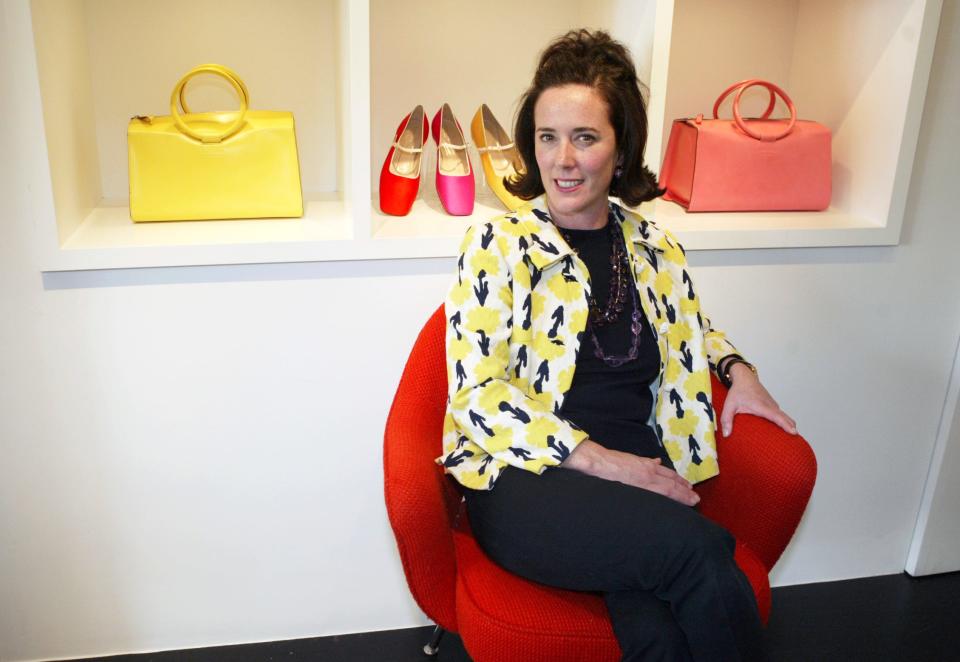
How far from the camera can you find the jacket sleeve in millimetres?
1515

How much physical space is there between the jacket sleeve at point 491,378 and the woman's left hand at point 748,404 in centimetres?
31

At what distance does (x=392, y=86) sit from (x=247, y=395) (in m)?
0.81

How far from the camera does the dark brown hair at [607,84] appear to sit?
1.64m

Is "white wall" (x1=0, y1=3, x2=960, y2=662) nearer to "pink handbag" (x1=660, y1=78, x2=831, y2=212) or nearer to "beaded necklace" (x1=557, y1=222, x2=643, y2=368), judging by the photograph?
"pink handbag" (x1=660, y1=78, x2=831, y2=212)

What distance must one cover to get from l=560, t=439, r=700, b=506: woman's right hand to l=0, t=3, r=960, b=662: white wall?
24.6 inches

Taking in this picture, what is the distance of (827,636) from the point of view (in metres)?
2.23

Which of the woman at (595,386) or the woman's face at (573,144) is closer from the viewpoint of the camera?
the woman at (595,386)

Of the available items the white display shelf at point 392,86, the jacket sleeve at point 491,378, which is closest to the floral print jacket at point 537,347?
the jacket sleeve at point 491,378

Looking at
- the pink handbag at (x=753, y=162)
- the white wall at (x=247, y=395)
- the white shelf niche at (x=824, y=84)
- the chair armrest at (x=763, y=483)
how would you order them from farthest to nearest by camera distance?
the pink handbag at (x=753, y=162) → the white shelf niche at (x=824, y=84) → the white wall at (x=247, y=395) → the chair armrest at (x=763, y=483)

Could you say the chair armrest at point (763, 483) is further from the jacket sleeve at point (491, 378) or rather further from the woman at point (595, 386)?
the jacket sleeve at point (491, 378)

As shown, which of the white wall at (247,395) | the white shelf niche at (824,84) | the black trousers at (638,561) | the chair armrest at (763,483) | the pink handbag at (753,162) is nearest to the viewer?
the black trousers at (638,561)

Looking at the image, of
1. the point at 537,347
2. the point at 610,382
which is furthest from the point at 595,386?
the point at 537,347

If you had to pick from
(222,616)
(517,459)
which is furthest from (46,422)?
(517,459)

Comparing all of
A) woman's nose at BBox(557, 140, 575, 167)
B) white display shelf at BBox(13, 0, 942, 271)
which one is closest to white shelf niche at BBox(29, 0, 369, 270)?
white display shelf at BBox(13, 0, 942, 271)
